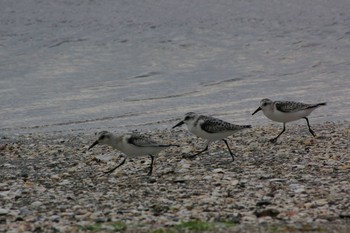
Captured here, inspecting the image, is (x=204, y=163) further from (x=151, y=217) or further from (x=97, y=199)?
(x=151, y=217)

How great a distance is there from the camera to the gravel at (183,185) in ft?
30.5

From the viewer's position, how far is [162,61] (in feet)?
109

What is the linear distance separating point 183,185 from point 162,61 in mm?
21986

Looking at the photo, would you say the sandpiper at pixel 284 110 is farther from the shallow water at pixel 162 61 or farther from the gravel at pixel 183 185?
the shallow water at pixel 162 61

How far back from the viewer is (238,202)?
1009 centimetres

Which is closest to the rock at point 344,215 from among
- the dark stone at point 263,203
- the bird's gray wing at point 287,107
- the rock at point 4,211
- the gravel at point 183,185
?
the gravel at point 183,185

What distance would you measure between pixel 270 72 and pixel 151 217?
2084cm

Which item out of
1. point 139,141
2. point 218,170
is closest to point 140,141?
point 139,141

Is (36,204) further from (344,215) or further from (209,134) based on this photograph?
(344,215)

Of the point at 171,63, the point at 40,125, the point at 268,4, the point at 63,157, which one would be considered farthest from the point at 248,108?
the point at 268,4

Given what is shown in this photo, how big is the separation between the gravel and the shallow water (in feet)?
15.2

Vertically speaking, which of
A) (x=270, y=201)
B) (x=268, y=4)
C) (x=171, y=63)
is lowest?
(x=270, y=201)

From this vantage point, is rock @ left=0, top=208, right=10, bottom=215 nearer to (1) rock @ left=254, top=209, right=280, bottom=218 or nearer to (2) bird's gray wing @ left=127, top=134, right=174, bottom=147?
(2) bird's gray wing @ left=127, top=134, right=174, bottom=147

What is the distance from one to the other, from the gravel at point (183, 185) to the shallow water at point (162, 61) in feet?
15.2
